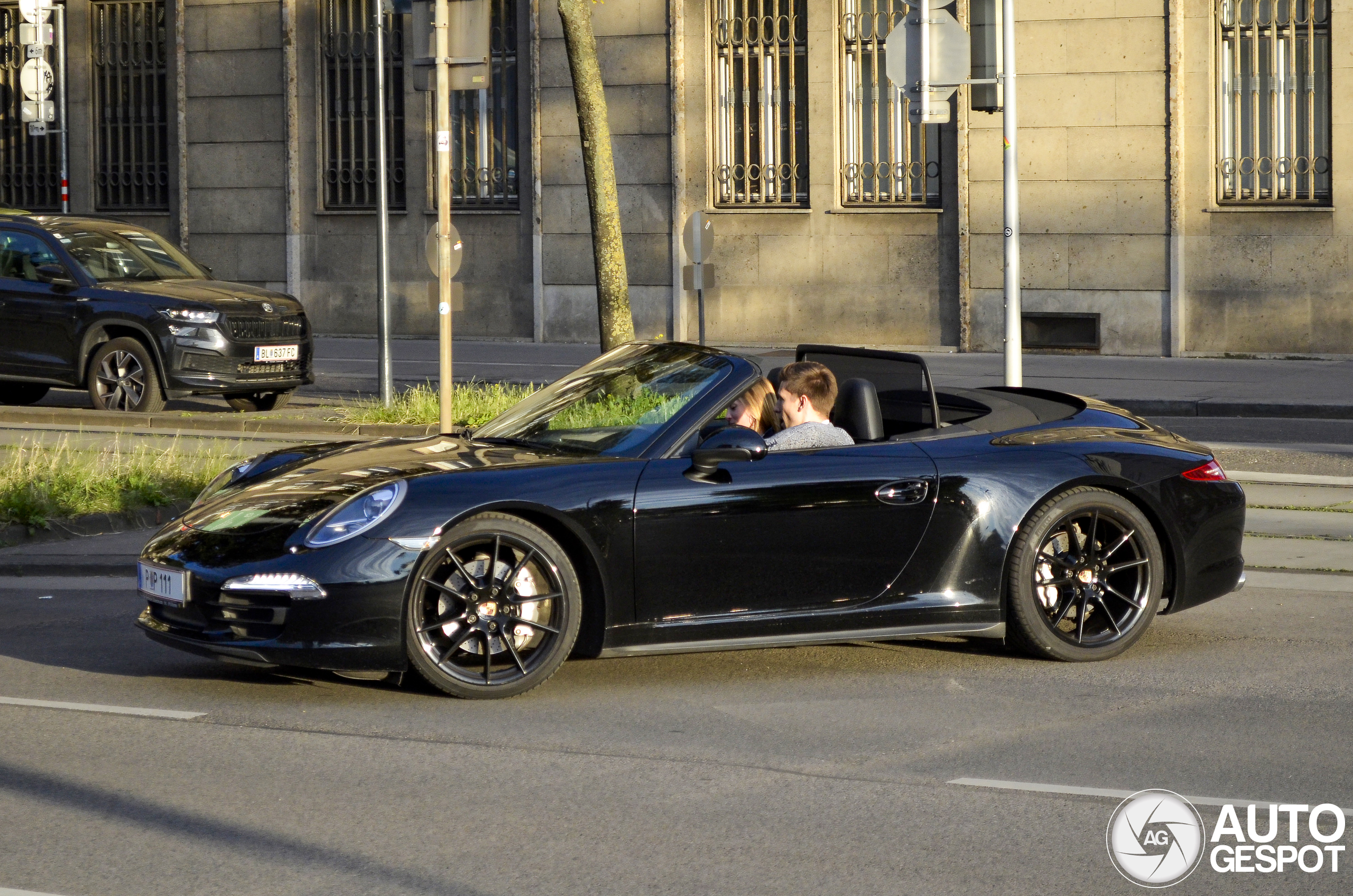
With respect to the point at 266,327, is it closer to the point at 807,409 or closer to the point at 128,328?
the point at 128,328

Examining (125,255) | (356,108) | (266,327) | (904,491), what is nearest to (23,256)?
(125,255)

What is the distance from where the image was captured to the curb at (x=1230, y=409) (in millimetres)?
16484

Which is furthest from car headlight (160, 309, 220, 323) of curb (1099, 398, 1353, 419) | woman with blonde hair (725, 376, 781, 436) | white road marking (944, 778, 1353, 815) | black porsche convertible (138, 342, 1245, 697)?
white road marking (944, 778, 1353, 815)

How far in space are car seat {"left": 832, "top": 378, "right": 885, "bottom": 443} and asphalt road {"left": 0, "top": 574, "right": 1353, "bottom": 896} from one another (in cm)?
89

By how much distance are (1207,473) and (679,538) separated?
2195mm

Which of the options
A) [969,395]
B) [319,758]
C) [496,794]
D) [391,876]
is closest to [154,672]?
[319,758]

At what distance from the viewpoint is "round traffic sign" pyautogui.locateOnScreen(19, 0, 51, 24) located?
1050 inches

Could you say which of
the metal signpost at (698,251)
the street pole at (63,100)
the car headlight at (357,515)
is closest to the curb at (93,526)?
the car headlight at (357,515)

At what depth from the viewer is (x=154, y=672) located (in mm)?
7137

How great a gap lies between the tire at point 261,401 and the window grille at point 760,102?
8.69 metres

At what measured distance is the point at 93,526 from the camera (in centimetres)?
1045

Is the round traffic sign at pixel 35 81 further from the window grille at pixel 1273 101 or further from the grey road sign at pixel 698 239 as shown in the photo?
the window grille at pixel 1273 101

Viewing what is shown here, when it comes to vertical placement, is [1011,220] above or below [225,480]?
above

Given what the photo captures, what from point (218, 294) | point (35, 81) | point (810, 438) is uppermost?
point (35, 81)
